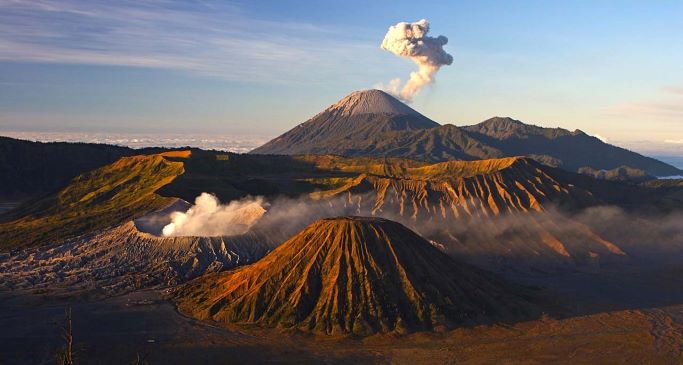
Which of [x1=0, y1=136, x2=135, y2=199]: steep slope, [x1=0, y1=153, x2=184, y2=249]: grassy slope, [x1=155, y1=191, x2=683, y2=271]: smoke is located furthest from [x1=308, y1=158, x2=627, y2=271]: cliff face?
[x1=0, y1=136, x2=135, y2=199]: steep slope

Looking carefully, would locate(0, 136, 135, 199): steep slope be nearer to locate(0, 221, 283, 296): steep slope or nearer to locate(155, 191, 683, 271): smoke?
locate(155, 191, 683, 271): smoke

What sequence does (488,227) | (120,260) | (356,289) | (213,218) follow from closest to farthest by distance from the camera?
(356,289) < (120,260) < (213,218) < (488,227)

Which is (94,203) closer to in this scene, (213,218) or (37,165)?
(213,218)

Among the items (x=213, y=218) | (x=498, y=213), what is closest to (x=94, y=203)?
(x=213, y=218)

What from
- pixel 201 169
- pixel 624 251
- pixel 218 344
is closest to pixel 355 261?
pixel 218 344

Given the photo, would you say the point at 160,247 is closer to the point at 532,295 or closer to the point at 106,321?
the point at 106,321

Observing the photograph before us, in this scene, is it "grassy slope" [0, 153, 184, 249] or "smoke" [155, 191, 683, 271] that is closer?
"smoke" [155, 191, 683, 271]
